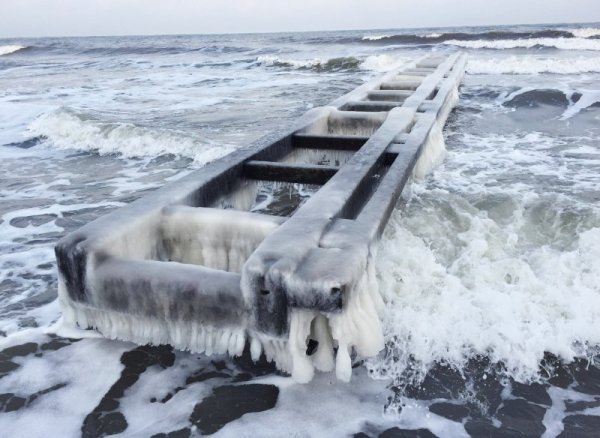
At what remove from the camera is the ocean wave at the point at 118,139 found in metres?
7.02

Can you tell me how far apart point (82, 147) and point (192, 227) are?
5673 mm

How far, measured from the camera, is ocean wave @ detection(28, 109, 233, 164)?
702cm

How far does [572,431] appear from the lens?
7.07 ft

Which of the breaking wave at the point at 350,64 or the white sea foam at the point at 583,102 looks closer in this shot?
the white sea foam at the point at 583,102

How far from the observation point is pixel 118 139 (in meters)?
7.65

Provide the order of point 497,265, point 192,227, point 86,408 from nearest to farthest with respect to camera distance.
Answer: point 86,408 < point 192,227 < point 497,265

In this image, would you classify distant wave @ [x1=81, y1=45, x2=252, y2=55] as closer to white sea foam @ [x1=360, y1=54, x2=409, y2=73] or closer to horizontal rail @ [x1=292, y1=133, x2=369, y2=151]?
white sea foam @ [x1=360, y1=54, x2=409, y2=73]

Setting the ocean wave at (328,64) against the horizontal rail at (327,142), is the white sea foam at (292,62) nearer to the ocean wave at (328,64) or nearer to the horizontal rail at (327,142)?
the ocean wave at (328,64)

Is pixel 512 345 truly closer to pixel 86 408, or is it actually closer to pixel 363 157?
pixel 363 157

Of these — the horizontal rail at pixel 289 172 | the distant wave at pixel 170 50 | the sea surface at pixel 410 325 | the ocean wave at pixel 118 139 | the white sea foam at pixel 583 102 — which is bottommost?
the sea surface at pixel 410 325

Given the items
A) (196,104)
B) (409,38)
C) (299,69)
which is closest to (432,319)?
(196,104)

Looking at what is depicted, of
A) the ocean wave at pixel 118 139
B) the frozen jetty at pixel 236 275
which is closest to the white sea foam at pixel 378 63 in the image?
the ocean wave at pixel 118 139

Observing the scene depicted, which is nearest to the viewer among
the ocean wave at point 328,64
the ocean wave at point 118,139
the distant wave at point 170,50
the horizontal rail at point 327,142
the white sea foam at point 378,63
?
the horizontal rail at point 327,142

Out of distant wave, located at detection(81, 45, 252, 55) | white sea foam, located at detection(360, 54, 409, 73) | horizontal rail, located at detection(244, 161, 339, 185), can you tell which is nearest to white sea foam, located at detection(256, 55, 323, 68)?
white sea foam, located at detection(360, 54, 409, 73)
